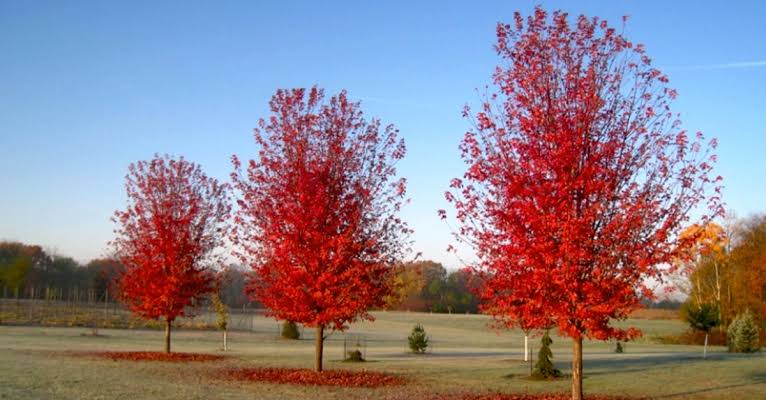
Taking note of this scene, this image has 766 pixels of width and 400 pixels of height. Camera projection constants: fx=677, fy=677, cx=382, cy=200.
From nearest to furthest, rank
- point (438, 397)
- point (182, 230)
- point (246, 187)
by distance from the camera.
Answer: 1. point (438, 397)
2. point (246, 187)
3. point (182, 230)

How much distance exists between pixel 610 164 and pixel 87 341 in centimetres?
3335

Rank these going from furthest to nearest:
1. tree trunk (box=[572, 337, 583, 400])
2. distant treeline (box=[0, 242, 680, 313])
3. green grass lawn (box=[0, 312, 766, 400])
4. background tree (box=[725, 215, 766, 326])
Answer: distant treeline (box=[0, 242, 680, 313]) < background tree (box=[725, 215, 766, 326]) < green grass lawn (box=[0, 312, 766, 400]) < tree trunk (box=[572, 337, 583, 400])

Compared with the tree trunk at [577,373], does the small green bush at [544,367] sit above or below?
below

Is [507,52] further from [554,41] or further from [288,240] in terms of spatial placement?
[288,240]

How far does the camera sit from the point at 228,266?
28.7 metres

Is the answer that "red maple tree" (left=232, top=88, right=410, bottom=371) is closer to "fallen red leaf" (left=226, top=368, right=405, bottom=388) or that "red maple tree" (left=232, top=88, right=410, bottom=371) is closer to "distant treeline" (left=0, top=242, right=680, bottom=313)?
"fallen red leaf" (left=226, top=368, right=405, bottom=388)

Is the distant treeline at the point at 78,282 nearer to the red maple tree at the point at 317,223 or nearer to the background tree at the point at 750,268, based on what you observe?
the background tree at the point at 750,268

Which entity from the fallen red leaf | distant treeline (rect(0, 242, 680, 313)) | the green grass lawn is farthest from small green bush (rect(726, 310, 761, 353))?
distant treeline (rect(0, 242, 680, 313))

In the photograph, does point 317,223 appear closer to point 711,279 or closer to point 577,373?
point 577,373

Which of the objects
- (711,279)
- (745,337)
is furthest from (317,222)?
(711,279)

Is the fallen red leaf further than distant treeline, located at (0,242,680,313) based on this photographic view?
No

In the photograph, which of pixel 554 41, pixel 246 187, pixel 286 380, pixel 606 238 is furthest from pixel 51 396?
pixel 554 41

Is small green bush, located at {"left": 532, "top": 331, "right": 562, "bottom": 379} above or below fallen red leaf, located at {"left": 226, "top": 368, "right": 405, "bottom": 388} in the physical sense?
above

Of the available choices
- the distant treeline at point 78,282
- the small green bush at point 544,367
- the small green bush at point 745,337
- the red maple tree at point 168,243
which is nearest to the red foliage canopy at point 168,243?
the red maple tree at point 168,243
